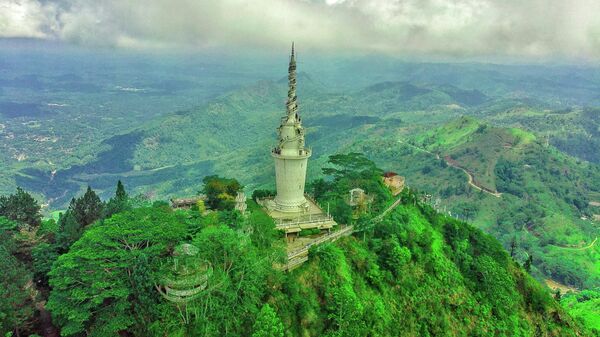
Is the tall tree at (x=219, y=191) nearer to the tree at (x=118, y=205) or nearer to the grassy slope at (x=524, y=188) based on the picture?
the tree at (x=118, y=205)

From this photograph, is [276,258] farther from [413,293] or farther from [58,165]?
[58,165]

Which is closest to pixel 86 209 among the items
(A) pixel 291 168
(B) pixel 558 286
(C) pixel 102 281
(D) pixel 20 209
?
(D) pixel 20 209

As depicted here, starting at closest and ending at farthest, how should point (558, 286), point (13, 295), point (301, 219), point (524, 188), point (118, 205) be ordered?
point (13, 295) → point (118, 205) → point (301, 219) → point (558, 286) → point (524, 188)

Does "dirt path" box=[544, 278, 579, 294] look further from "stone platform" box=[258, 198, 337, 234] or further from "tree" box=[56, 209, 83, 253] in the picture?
"tree" box=[56, 209, 83, 253]

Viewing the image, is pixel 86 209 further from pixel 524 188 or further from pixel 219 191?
pixel 524 188

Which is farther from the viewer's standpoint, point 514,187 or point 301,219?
point 514,187

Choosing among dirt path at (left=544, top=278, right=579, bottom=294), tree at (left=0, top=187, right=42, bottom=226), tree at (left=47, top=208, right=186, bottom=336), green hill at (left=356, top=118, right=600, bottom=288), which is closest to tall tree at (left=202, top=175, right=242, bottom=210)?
tree at (left=47, top=208, right=186, bottom=336)

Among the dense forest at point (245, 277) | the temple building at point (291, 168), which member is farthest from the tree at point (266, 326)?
the temple building at point (291, 168)
